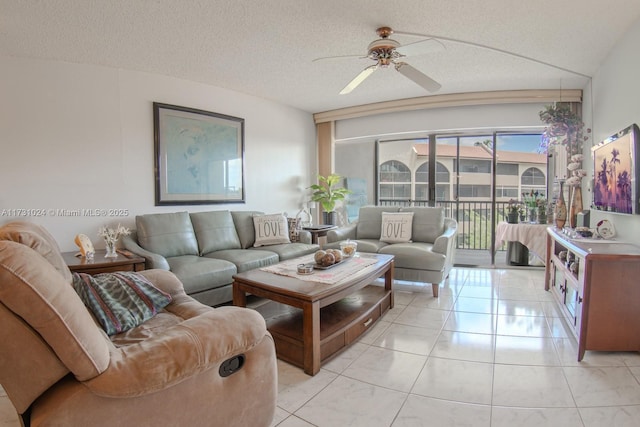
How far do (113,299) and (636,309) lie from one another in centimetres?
309

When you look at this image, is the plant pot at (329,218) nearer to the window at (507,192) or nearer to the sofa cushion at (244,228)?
the sofa cushion at (244,228)

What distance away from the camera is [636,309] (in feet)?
6.76

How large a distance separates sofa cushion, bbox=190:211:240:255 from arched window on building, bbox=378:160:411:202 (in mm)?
2591

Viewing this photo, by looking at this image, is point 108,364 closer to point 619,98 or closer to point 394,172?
point 619,98

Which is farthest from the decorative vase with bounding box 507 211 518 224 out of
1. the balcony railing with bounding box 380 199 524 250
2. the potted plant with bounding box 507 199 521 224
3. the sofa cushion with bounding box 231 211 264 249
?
the sofa cushion with bounding box 231 211 264 249

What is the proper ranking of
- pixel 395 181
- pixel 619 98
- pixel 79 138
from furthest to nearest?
pixel 395 181 → pixel 79 138 → pixel 619 98

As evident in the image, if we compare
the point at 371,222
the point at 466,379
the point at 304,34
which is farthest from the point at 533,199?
the point at 304,34

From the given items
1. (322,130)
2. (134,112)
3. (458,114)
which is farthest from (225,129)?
(458,114)

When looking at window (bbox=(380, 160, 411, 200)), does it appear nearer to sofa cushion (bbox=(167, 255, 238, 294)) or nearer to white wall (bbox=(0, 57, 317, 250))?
white wall (bbox=(0, 57, 317, 250))

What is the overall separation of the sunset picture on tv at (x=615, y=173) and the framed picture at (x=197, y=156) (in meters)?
3.82

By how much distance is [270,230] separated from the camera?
390cm

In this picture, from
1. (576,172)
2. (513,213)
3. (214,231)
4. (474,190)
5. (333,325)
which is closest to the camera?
(333,325)

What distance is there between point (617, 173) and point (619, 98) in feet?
2.23

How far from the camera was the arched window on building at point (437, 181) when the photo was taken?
4785 mm
